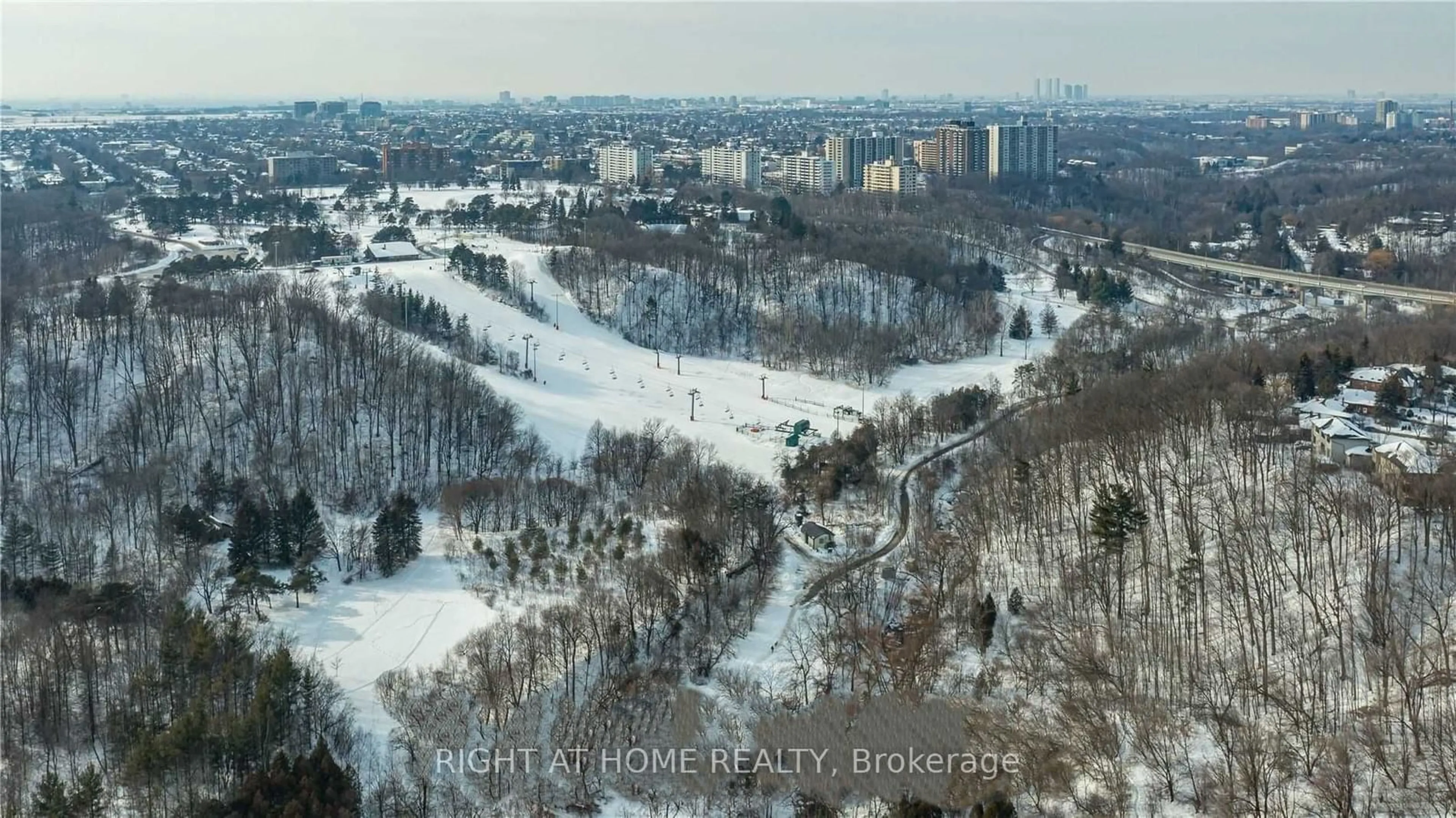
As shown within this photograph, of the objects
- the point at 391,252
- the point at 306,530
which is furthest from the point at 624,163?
the point at 306,530

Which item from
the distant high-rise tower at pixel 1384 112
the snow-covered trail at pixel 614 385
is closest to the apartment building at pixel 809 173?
the snow-covered trail at pixel 614 385

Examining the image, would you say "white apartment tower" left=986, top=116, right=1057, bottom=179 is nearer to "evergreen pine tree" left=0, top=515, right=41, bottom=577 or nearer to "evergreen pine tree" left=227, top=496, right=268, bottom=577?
"evergreen pine tree" left=227, top=496, right=268, bottom=577

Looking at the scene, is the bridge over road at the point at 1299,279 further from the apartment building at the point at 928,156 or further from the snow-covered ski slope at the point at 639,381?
the apartment building at the point at 928,156

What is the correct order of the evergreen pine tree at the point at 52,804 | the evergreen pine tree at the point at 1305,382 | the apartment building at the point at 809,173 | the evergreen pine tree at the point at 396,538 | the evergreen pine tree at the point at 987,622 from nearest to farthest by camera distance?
1. the evergreen pine tree at the point at 52,804
2. the evergreen pine tree at the point at 987,622
3. the evergreen pine tree at the point at 396,538
4. the evergreen pine tree at the point at 1305,382
5. the apartment building at the point at 809,173

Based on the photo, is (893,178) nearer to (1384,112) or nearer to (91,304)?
(91,304)

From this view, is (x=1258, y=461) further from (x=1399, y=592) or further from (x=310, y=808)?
(x=310, y=808)

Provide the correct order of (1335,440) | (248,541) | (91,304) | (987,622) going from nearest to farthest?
1. (987,622)
2. (248,541)
3. (1335,440)
4. (91,304)

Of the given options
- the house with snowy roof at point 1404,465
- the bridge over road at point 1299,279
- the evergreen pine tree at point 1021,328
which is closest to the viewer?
the house with snowy roof at point 1404,465

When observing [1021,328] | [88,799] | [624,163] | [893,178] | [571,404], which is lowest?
[88,799]
